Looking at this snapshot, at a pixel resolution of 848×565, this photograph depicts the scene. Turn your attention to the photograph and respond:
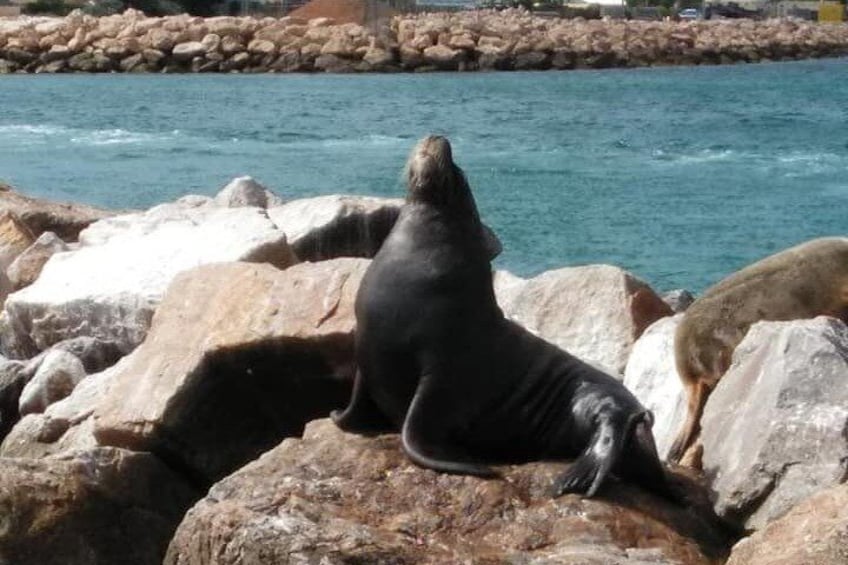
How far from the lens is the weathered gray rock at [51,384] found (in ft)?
29.0

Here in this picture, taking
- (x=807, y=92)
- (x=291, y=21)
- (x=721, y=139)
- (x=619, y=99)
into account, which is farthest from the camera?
(x=291, y=21)

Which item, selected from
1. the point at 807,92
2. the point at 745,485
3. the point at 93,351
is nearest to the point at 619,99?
the point at 807,92

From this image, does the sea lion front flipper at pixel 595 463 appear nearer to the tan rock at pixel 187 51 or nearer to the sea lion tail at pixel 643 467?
the sea lion tail at pixel 643 467

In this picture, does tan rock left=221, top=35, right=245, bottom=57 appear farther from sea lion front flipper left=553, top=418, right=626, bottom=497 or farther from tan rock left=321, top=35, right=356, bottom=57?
sea lion front flipper left=553, top=418, right=626, bottom=497

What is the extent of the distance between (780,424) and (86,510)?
8.33 feet

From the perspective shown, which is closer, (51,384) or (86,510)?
(86,510)

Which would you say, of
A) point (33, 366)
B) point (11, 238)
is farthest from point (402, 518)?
point (11, 238)

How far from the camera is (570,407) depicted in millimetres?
6594

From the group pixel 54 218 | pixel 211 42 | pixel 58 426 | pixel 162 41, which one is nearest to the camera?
pixel 58 426

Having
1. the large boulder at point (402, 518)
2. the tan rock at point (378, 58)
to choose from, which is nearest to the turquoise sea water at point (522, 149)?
the tan rock at point (378, 58)

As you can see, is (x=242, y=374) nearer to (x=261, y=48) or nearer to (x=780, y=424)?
(x=780, y=424)

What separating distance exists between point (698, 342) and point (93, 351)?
10.6 ft

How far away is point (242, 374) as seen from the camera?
291 inches

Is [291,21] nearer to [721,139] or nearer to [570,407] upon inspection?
[721,139]
